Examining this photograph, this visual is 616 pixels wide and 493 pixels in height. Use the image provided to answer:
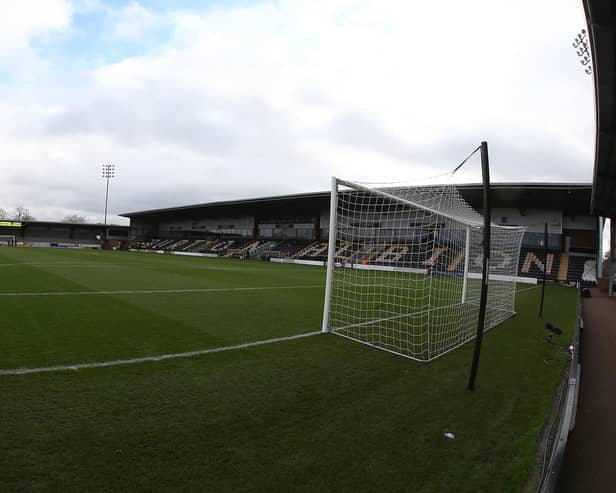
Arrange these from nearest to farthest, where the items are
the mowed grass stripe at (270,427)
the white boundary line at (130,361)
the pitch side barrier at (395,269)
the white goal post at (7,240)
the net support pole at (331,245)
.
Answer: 1. the mowed grass stripe at (270,427)
2. the white boundary line at (130,361)
3. the net support pole at (331,245)
4. the pitch side barrier at (395,269)
5. the white goal post at (7,240)

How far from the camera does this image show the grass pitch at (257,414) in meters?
2.28

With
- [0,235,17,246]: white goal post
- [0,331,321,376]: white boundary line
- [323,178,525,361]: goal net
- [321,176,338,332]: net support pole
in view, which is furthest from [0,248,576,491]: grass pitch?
[0,235,17,246]: white goal post

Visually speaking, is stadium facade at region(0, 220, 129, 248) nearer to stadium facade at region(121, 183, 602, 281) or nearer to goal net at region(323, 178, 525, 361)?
stadium facade at region(121, 183, 602, 281)

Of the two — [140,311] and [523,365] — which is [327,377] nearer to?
[523,365]

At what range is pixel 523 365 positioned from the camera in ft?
16.6

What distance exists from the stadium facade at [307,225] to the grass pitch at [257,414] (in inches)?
841

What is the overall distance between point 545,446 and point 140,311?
23.0 feet

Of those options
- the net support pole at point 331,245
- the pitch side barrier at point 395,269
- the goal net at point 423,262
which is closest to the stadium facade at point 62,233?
the pitch side barrier at point 395,269

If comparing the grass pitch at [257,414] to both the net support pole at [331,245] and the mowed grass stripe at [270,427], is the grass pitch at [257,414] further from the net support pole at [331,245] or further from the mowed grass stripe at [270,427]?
the net support pole at [331,245]

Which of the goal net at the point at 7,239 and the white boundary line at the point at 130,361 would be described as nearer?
the white boundary line at the point at 130,361

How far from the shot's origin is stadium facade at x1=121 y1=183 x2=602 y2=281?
29078 mm

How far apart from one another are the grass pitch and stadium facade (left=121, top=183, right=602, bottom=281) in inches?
841

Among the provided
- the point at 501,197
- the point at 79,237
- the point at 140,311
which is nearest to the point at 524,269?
the point at 501,197

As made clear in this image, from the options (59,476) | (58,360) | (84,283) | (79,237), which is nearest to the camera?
(59,476)
